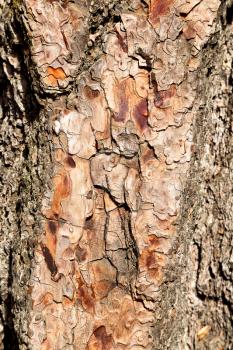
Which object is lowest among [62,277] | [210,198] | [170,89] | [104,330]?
[104,330]

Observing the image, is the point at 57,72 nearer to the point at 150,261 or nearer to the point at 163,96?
the point at 163,96

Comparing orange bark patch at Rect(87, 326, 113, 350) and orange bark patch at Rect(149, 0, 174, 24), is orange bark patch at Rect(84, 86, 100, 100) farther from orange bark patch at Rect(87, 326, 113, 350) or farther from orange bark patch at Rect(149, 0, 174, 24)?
orange bark patch at Rect(87, 326, 113, 350)

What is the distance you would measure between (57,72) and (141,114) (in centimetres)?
21

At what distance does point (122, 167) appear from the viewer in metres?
1.49

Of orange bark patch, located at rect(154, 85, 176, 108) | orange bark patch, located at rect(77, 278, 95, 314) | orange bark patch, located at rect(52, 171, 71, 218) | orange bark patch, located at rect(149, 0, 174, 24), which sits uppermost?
orange bark patch, located at rect(149, 0, 174, 24)

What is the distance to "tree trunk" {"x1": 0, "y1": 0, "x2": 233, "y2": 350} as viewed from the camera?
4.84 ft

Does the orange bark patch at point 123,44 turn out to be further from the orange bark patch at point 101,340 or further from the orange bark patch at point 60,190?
the orange bark patch at point 101,340

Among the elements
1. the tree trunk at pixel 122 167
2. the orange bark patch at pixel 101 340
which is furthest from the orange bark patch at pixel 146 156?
the orange bark patch at pixel 101 340

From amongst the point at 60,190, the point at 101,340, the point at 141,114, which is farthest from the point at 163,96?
the point at 101,340

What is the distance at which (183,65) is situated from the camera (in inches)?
58.5

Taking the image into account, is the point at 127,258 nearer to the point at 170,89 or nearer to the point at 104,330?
the point at 104,330

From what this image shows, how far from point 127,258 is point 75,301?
155 millimetres

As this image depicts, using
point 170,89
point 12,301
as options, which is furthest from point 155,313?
point 170,89

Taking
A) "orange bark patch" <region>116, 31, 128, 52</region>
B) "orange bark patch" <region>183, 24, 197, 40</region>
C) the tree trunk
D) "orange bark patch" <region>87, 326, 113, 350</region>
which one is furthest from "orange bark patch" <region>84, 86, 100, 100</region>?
"orange bark patch" <region>87, 326, 113, 350</region>
